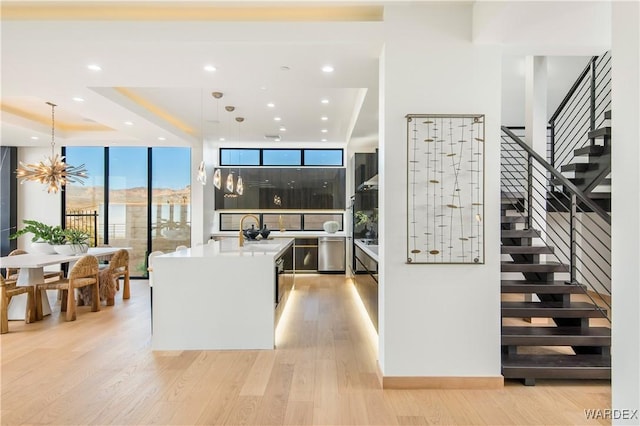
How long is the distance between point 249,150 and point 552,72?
5.87 meters

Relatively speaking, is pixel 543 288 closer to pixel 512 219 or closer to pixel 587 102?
pixel 512 219

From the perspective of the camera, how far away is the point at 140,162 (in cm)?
744

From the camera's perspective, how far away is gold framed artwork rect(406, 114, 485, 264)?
9.00ft

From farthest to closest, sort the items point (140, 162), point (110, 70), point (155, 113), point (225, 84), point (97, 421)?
point (140, 162) → point (155, 113) → point (225, 84) → point (110, 70) → point (97, 421)

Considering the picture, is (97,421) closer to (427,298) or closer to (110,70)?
(427,298)

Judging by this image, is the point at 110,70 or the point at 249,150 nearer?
the point at 110,70

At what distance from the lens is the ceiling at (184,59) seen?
2.76 meters

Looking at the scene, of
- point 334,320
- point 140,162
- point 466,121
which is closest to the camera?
point 466,121

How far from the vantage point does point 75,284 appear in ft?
15.2

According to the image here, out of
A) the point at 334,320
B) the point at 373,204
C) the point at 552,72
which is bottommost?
the point at 334,320

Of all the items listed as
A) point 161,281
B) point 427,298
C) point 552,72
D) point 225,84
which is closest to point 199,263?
point 161,281

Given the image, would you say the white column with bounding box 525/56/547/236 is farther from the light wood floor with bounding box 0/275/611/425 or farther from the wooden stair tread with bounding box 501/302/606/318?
the light wood floor with bounding box 0/275/611/425

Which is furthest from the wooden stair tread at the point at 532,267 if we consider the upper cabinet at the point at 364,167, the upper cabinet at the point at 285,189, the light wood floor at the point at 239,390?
the upper cabinet at the point at 285,189
